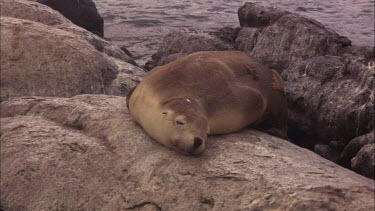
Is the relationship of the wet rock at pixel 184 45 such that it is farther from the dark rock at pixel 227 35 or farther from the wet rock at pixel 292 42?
the wet rock at pixel 292 42

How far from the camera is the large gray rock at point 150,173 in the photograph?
4078 mm

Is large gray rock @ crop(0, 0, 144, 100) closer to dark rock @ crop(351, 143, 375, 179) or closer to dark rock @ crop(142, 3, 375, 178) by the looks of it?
dark rock @ crop(142, 3, 375, 178)

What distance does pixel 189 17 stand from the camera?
54.4 ft

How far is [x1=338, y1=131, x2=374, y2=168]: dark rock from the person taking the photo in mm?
6395

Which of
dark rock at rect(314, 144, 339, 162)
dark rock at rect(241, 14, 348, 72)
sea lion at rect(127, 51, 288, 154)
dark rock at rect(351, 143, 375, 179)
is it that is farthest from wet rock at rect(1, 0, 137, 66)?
dark rock at rect(351, 143, 375, 179)

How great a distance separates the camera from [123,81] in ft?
24.6

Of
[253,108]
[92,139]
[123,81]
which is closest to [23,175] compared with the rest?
[92,139]

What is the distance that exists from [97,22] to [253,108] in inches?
312

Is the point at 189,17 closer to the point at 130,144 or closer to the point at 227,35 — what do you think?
the point at 227,35

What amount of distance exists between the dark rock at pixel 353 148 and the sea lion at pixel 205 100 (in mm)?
790

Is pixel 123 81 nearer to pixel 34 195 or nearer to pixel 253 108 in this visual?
pixel 253 108

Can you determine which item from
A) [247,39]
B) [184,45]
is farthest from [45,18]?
[247,39]

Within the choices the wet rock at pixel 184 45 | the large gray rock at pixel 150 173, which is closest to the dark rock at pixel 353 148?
the large gray rock at pixel 150 173

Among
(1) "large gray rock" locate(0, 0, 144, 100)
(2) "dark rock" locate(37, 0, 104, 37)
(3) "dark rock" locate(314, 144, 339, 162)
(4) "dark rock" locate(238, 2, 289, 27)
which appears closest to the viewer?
(1) "large gray rock" locate(0, 0, 144, 100)
